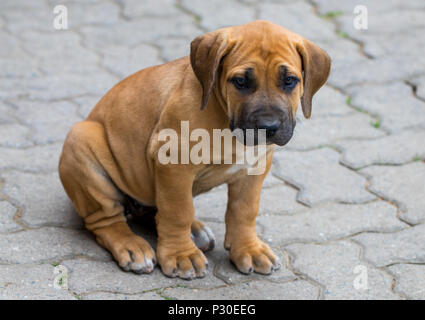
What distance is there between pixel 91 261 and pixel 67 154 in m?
0.63

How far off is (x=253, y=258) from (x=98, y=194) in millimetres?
969

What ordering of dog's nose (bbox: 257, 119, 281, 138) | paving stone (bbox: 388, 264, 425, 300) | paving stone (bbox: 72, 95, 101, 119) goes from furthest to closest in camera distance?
paving stone (bbox: 72, 95, 101, 119) < paving stone (bbox: 388, 264, 425, 300) < dog's nose (bbox: 257, 119, 281, 138)

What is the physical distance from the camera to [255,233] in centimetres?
411

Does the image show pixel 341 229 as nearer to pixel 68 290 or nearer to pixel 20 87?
pixel 68 290

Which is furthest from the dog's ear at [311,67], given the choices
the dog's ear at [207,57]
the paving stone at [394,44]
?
the paving stone at [394,44]

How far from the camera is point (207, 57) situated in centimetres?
350

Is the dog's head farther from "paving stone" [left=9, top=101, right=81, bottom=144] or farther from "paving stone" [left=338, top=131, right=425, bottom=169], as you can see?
"paving stone" [left=9, top=101, right=81, bottom=144]

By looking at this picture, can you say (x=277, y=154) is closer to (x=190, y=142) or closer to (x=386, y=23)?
(x=190, y=142)

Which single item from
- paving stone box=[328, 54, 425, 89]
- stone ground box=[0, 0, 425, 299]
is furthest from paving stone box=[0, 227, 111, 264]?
paving stone box=[328, 54, 425, 89]

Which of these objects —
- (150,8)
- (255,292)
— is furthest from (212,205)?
(150,8)

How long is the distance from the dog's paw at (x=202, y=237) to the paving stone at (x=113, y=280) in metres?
0.22

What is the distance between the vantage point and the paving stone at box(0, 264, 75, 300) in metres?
3.54

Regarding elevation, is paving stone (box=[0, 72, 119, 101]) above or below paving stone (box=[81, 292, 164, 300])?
above

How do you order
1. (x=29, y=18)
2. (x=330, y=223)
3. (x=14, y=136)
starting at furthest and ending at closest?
(x=29, y=18) → (x=14, y=136) → (x=330, y=223)
